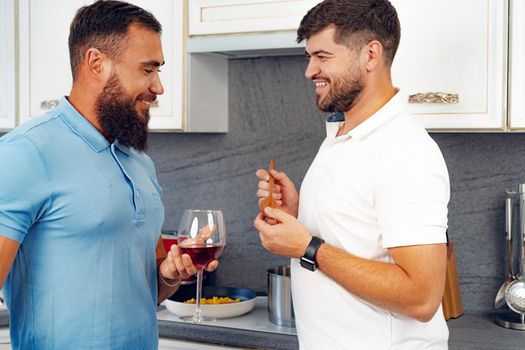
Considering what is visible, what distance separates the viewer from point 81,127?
1.64 meters

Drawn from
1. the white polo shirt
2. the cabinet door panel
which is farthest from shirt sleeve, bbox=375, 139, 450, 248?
the cabinet door panel

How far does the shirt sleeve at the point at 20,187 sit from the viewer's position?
4.74 feet

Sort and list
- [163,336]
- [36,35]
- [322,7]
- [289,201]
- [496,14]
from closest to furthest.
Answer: [322,7], [289,201], [496,14], [163,336], [36,35]

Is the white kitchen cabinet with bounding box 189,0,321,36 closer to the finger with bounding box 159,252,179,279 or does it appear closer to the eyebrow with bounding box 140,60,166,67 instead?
the eyebrow with bounding box 140,60,166,67

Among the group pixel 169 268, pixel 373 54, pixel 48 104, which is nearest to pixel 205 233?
pixel 169 268

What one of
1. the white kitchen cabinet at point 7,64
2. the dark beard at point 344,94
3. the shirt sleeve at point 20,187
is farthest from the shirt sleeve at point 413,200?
the white kitchen cabinet at point 7,64

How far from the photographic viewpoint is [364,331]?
1.66 meters

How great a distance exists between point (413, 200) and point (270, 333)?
36.2 inches

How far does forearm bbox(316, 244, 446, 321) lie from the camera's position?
5.07 feet

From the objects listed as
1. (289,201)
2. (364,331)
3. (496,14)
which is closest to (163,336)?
(289,201)

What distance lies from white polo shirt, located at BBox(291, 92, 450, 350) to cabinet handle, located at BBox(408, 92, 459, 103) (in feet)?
1.66

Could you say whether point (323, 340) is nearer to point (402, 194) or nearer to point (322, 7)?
point (402, 194)

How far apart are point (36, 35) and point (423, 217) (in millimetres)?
1909

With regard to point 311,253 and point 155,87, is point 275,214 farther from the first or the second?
point 155,87
